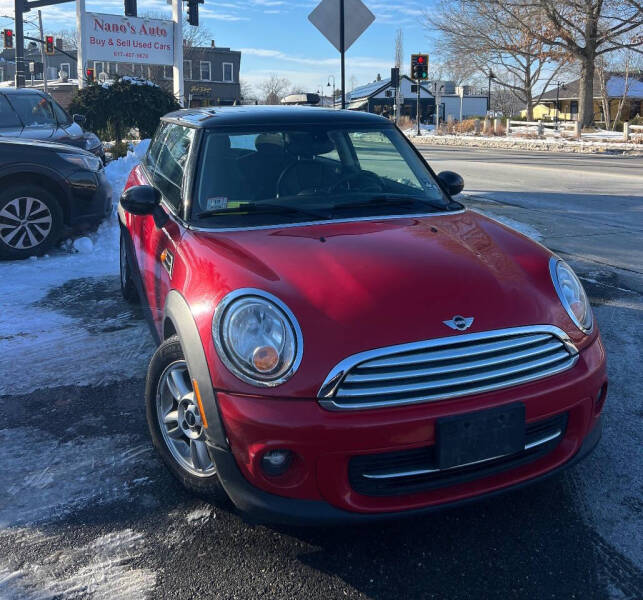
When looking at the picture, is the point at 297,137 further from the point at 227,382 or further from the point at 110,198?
the point at 110,198

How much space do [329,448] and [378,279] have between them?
72cm

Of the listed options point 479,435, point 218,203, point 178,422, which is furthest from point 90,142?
point 479,435

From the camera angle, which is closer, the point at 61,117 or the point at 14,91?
the point at 14,91

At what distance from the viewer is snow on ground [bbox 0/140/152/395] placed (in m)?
4.21

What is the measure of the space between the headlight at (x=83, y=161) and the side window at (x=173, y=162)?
2.69m

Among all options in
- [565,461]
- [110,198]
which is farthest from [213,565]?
[110,198]

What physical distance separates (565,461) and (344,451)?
0.94 meters

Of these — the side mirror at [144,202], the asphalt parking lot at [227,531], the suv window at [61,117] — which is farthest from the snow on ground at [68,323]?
the suv window at [61,117]

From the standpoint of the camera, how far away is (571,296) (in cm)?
284

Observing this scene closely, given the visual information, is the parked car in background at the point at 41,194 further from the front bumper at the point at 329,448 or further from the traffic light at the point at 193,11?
the traffic light at the point at 193,11

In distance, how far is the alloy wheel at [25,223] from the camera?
6594 mm

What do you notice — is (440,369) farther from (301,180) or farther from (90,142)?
(90,142)

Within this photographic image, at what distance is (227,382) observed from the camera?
2352 millimetres

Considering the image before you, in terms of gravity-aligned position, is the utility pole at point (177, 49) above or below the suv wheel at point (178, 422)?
above
